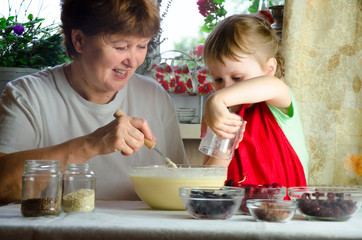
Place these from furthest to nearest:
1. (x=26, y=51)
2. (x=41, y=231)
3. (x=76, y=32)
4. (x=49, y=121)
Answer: (x=26, y=51), (x=76, y=32), (x=49, y=121), (x=41, y=231)

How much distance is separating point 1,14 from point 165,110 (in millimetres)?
1040

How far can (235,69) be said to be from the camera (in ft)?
5.45

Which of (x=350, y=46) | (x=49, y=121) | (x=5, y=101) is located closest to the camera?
(x=5, y=101)

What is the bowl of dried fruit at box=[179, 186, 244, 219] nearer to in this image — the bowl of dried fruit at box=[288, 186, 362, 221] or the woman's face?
the bowl of dried fruit at box=[288, 186, 362, 221]

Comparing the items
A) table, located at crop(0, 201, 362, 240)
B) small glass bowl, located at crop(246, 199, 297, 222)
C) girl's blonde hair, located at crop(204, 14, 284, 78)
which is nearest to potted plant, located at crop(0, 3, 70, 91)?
girl's blonde hair, located at crop(204, 14, 284, 78)

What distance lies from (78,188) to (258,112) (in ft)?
2.53

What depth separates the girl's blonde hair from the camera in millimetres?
1681

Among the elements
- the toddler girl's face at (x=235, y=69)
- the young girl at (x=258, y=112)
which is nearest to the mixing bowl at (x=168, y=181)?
the young girl at (x=258, y=112)

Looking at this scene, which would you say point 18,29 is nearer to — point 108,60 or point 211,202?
point 108,60

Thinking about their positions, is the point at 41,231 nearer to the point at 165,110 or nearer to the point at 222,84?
the point at 222,84

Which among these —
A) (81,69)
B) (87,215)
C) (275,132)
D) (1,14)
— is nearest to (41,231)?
(87,215)

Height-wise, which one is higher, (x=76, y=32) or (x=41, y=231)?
(x=76, y=32)

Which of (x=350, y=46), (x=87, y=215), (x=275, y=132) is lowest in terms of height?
(x=87, y=215)

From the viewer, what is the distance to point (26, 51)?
2336 millimetres
